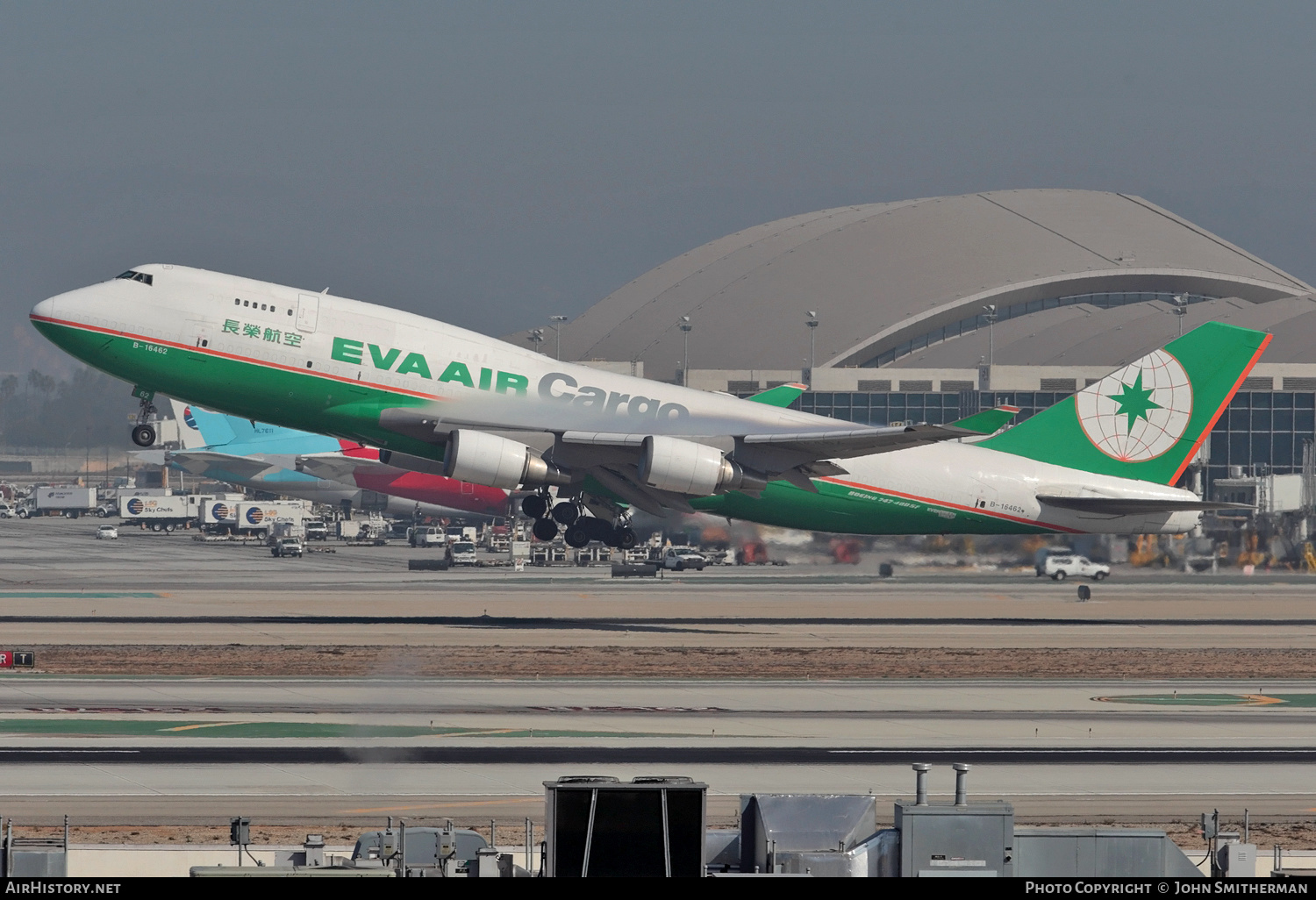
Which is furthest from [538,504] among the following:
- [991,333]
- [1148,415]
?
[991,333]

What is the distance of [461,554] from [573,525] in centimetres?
4205

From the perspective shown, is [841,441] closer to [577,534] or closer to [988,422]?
[988,422]

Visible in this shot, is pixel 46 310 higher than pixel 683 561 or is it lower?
higher

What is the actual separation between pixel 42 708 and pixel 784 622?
29.7 metres

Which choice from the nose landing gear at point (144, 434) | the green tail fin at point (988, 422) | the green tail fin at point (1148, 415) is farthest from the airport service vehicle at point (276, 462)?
the green tail fin at point (988, 422)

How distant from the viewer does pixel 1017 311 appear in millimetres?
178250

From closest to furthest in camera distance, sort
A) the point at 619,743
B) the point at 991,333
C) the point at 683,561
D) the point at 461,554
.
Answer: the point at 619,743, the point at 683,561, the point at 461,554, the point at 991,333

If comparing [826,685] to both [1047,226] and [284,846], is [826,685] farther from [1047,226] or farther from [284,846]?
[1047,226]

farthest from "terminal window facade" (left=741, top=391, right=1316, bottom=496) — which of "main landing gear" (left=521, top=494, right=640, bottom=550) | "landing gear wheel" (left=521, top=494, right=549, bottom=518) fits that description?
"landing gear wheel" (left=521, top=494, right=549, bottom=518)

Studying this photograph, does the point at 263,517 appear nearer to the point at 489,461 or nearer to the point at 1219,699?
the point at 489,461

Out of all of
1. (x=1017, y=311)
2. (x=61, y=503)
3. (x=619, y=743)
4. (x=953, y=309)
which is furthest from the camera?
(x=61, y=503)

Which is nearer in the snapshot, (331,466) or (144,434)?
(144,434)

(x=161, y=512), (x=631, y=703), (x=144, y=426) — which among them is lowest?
(x=631, y=703)

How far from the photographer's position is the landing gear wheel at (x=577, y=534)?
185 ft
